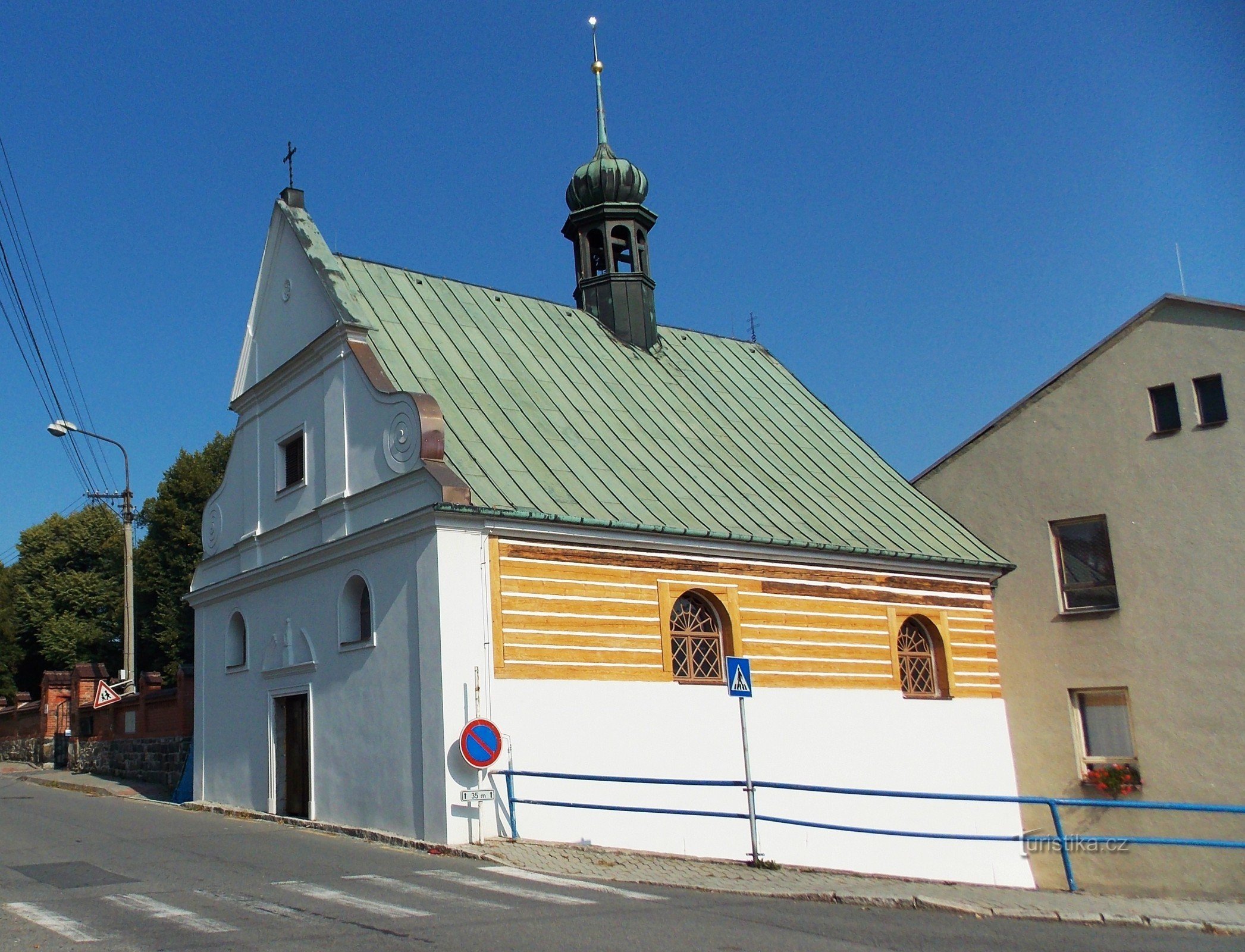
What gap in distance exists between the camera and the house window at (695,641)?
16938mm

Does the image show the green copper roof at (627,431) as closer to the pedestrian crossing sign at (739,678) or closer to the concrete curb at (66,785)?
the pedestrian crossing sign at (739,678)

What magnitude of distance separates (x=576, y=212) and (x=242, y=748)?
487 inches

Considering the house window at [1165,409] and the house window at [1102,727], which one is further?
the house window at [1102,727]

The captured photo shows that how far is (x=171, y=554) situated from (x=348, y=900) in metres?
34.3

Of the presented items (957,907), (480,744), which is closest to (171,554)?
(480,744)

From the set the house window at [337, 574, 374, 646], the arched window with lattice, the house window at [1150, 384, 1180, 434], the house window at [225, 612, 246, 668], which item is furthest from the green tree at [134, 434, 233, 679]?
the house window at [1150, 384, 1180, 434]

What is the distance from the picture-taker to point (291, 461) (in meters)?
18.7

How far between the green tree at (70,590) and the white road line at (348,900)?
36.9 m

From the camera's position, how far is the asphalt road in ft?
26.1

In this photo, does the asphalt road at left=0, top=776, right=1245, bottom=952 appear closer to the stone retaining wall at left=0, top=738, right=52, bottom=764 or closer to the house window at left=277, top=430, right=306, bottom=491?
the house window at left=277, top=430, right=306, bottom=491

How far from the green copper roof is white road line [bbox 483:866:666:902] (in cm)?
478

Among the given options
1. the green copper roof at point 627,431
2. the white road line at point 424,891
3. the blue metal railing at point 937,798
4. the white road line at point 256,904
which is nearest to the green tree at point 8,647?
the green copper roof at point 627,431

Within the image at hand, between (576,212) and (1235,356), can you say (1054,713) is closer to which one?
(1235,356)

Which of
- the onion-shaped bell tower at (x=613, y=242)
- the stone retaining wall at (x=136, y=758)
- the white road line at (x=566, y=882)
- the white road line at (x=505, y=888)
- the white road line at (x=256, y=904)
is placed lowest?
the white road line at (x=566, y=882)
